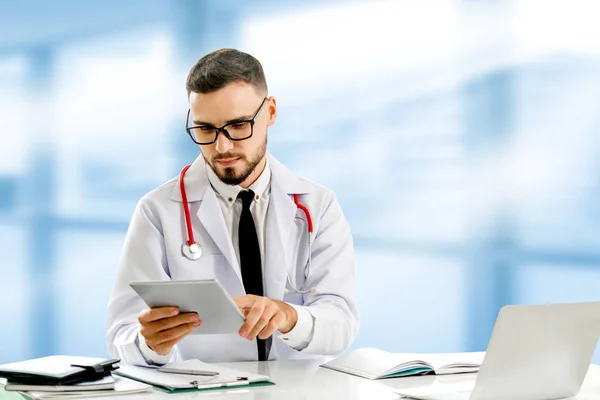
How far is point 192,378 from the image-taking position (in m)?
1.93

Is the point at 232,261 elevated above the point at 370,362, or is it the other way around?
the point at 232,261

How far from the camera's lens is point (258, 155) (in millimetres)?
2449

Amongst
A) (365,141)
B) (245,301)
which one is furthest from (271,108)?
(365,141)

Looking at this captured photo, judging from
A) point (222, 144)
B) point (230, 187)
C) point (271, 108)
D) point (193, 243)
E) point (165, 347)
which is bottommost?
point (165, 347)

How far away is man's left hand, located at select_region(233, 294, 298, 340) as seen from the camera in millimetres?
1979

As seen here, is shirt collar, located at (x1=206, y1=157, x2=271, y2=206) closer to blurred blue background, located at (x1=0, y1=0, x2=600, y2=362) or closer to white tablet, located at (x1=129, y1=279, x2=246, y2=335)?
white tablet, located at (x1=129, y1=279, x2=246, y2=335)

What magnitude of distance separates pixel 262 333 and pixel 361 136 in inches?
109

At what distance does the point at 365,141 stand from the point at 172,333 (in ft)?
9.64

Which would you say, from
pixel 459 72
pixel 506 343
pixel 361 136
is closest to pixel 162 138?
pixel 361 136

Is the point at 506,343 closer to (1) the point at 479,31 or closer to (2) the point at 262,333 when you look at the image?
(2) the point at 262,333

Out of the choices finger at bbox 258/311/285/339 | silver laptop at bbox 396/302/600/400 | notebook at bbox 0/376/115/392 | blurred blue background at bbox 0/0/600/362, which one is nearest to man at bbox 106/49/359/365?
finger at bbox 258/311/285/339

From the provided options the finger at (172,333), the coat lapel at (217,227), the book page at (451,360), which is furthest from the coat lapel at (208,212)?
the book page at (451,360)

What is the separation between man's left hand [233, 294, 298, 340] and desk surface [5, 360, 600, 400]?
0.38 ft

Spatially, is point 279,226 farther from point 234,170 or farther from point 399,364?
point 399,364
